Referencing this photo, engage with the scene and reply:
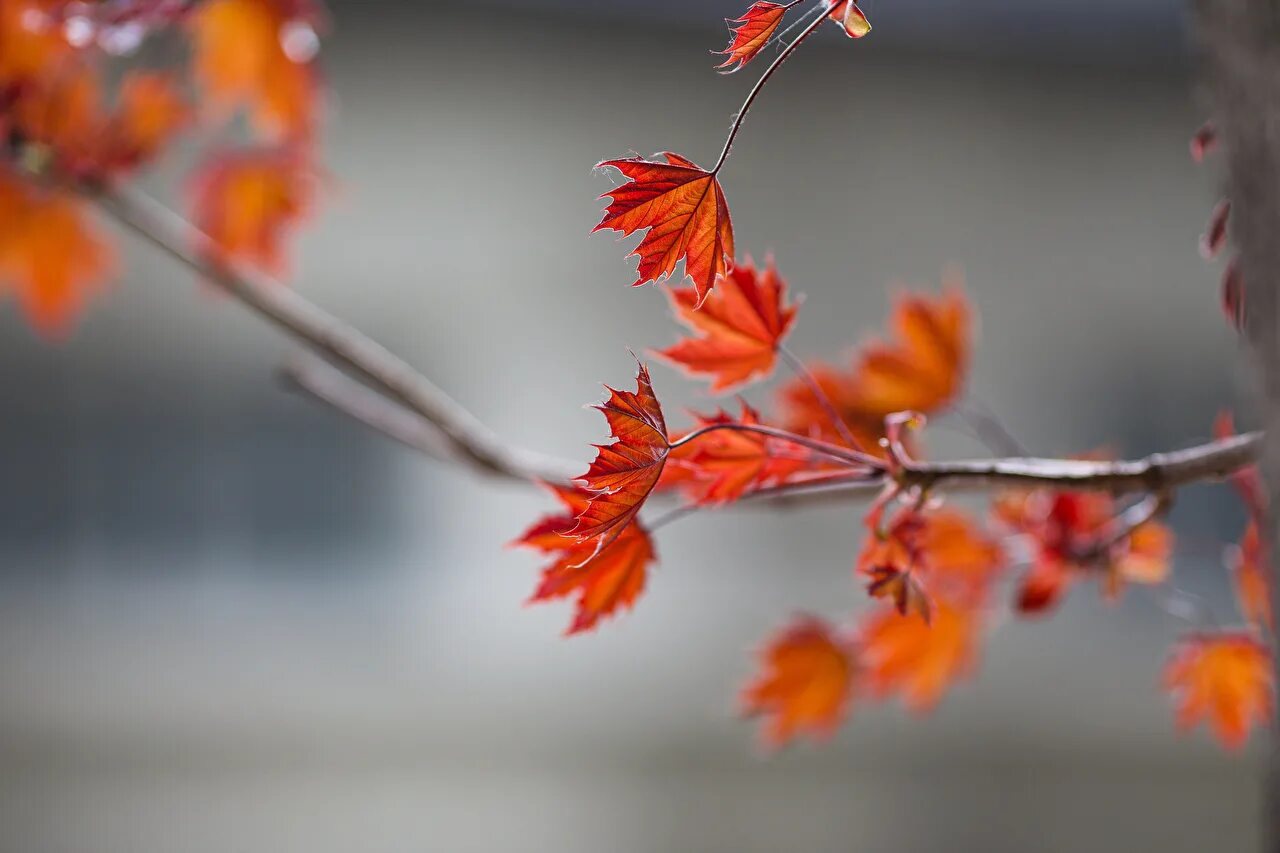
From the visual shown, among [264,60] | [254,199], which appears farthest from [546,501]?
[264,60]

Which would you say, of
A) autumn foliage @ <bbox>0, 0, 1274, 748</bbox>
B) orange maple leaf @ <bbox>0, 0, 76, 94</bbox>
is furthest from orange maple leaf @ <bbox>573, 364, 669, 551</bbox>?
orange maple leaf @ <bbox>0, 0, 76, 94</bbox>

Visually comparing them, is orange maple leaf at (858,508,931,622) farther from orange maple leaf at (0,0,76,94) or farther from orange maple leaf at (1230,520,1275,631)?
orange maple leaf at (0,0,76,94)

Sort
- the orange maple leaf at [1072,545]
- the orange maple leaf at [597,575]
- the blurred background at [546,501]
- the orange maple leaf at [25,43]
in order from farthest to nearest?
the blurred background at [546,501]
the orange maple leaf at [25,43]
the orange maple leaf at [1072,545]
the orange maple leaf at [597,575]

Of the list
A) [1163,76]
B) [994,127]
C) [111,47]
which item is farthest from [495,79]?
[111,47]

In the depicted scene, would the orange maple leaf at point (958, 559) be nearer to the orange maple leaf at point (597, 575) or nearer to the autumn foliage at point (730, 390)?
the autumn foliage at point (730, 390)

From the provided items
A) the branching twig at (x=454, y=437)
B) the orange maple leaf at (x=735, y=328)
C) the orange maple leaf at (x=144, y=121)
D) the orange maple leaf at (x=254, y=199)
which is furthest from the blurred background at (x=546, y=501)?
the orange maple leaf at (x=735, y=328)

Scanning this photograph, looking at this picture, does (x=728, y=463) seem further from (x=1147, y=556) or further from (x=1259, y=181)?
(x=1147, y=556)

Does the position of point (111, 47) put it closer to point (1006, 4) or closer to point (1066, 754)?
point (1006, 4)
